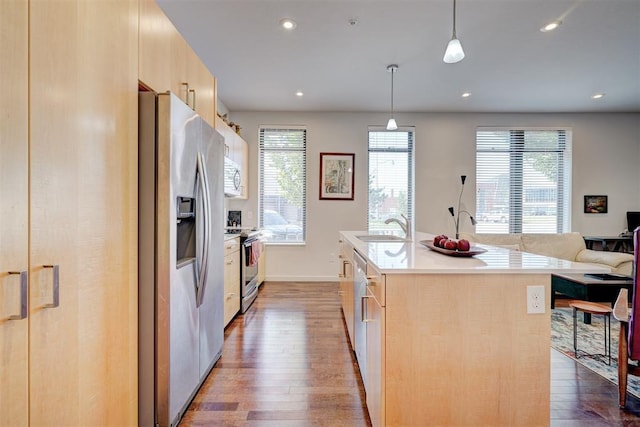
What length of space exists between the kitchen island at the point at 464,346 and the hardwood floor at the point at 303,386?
0.60m

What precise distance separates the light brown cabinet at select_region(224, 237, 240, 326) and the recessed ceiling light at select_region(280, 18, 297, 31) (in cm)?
211

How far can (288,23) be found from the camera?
106 inches

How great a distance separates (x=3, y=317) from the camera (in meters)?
0.86

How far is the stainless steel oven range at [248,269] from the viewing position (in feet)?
11.3

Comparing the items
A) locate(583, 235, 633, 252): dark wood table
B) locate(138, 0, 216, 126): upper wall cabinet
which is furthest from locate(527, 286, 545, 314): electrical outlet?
locate(583, 235, 633, 252): dark wood table

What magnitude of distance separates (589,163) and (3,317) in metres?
7.17

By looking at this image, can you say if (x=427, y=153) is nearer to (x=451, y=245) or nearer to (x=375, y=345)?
(x=451, y=245)

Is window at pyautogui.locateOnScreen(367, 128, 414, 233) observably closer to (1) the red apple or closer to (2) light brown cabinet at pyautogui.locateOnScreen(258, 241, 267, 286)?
(2) light brown cabinet at pyautogui.locateOnScreen(258, 241, 267, 286)

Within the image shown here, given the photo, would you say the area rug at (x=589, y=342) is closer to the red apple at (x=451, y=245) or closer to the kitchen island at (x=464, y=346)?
the kitchen island at (x=464, y=346)

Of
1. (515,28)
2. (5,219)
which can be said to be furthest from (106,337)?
(515,28)

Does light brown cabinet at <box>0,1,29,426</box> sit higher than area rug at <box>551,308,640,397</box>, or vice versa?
light brown cabinet at <box>0,1,29,426</box>

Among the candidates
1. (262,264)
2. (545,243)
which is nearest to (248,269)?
(262,264)

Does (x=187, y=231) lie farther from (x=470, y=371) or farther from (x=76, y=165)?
(x=470, y=371)

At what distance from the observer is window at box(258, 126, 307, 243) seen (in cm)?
516
